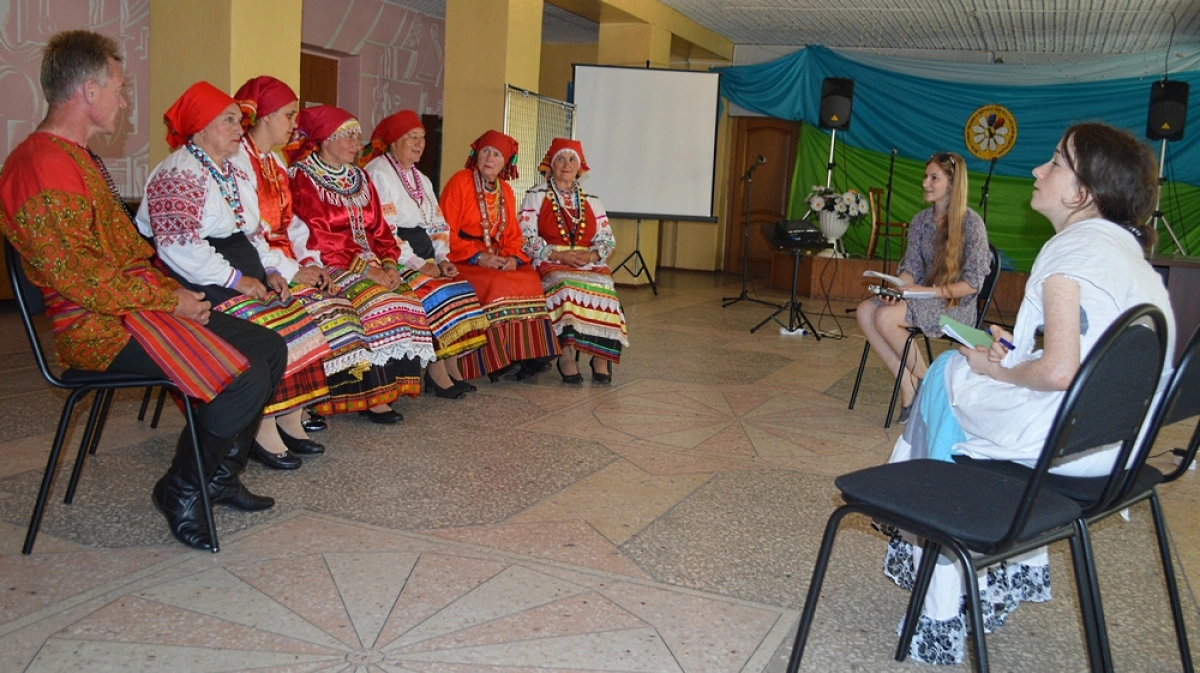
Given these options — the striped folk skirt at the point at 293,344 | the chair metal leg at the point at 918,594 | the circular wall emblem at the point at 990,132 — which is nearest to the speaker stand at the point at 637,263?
the circular wall emblem at the point at 990,132

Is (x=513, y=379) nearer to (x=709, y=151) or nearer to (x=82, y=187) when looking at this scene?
(x=82, y=187)

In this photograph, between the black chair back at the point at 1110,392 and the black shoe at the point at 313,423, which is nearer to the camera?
the black chair back at the point at 1110,392

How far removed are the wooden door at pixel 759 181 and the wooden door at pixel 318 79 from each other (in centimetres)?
458

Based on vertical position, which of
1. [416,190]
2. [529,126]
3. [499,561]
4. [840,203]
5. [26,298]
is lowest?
[499,561]

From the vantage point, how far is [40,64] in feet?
21.2

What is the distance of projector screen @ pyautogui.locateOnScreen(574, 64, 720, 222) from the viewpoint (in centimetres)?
890

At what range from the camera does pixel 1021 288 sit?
919cm

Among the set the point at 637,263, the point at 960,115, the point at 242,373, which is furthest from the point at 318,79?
the point at 242,373

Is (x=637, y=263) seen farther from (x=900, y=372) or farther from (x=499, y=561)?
(x=499, y=561)

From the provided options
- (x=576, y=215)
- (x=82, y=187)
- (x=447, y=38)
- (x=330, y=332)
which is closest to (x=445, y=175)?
(x=447, y=38)

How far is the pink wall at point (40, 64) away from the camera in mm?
6535

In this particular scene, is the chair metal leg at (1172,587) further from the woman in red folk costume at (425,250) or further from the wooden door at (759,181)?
the wooden door at (759,181)

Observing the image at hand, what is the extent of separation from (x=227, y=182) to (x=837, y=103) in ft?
23.0

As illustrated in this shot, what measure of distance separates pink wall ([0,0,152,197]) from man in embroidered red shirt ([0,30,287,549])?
152 inches
